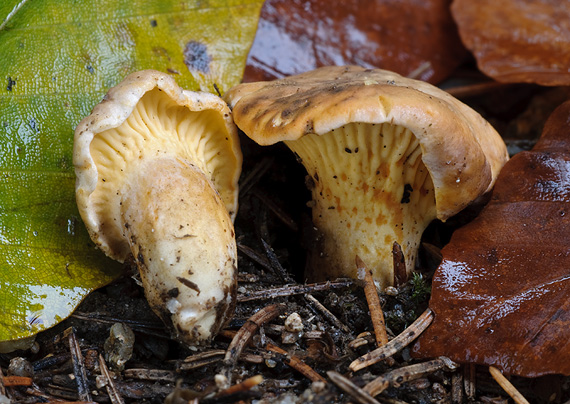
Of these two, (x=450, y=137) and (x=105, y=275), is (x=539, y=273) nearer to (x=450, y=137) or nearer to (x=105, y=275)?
(x=450, y=137)

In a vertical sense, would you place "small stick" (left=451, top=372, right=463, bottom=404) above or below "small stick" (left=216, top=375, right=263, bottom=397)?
below

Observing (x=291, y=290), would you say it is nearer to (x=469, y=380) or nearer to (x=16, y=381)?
(x=469, y=380)

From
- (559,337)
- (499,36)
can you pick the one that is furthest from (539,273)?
(499,36)

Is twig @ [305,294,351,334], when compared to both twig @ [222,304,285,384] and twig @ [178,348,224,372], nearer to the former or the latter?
twig @ [222,304,285,384]

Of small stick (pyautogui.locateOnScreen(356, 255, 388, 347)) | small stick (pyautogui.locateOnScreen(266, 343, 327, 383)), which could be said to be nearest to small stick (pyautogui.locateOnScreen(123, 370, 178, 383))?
small stick (pyautogui.locateOnScreen(266, 343, 327, 383))

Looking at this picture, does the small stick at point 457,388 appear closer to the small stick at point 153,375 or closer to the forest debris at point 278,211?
the small stick at point 153,375

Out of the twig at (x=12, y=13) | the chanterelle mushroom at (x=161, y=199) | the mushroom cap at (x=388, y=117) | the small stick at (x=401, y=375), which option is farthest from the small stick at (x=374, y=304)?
the twig at (x=12, y=13)

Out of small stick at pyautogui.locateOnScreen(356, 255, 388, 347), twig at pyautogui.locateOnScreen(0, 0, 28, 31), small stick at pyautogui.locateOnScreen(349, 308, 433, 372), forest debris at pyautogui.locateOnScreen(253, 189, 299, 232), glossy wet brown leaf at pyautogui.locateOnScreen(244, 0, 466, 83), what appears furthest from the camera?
glossy wet brown leaf at pyautogui.locateOnScreen(244, 0, 466, 83)
